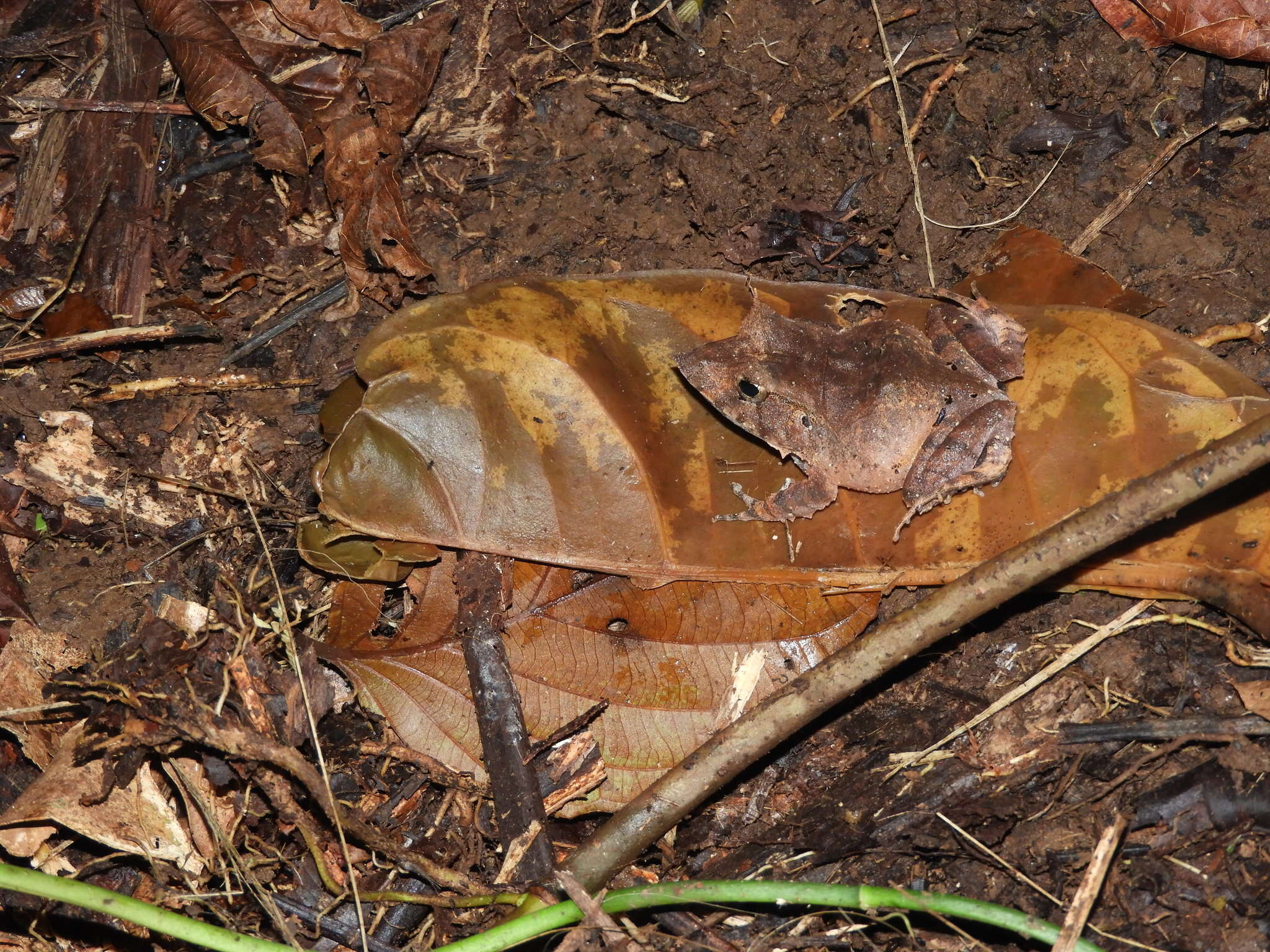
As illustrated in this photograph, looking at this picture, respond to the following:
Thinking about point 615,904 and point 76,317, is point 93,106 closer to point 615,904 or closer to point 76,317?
point 76,317

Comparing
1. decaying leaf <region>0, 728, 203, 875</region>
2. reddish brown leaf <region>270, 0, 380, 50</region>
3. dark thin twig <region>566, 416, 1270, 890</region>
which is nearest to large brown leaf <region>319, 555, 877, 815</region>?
dark thin twig <region>566, 416, 1270, 890</region>

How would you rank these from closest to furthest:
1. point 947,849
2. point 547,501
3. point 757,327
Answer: point 947,849, point 547,501, point 757,327

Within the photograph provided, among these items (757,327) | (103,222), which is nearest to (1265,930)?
(757,327)

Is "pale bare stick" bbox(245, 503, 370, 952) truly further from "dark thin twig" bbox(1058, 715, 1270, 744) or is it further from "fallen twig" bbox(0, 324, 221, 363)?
"dark thin twig" bbox(1058, 715, 1270, 744)

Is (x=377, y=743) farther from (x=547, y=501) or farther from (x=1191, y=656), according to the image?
(x=1191, y=656)

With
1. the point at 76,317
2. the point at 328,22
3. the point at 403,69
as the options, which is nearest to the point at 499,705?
the point at 76,317

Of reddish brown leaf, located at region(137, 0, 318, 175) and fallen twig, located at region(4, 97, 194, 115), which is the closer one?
reddish brown leaf, located at region(137, 0, 318, 175)

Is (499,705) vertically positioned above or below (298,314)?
below
